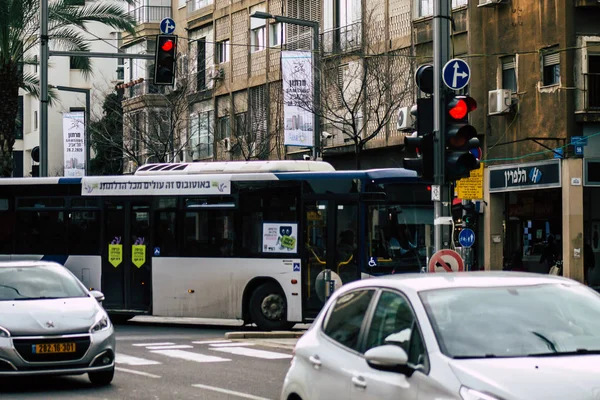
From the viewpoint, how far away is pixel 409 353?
274 inches

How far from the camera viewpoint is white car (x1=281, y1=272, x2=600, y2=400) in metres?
6.29

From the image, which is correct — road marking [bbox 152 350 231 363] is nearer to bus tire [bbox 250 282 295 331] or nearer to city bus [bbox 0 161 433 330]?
city bus [bbox 0 161 433 330]

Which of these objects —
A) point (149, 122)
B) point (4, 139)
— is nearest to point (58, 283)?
point (4, 139)

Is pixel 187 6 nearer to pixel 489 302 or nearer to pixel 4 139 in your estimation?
pixel 4 139

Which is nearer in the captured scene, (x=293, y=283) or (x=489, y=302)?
(x=489, y=302)

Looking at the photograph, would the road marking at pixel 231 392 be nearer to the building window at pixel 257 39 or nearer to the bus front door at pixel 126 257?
the bus front door at pixel 126 257

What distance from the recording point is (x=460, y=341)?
6.87 m

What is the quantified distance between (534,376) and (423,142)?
9.87 meters

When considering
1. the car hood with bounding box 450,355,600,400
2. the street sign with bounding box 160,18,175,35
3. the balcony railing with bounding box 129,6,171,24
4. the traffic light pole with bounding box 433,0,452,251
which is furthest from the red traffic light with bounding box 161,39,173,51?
the balcony railing with bounding box 129,6,171,24

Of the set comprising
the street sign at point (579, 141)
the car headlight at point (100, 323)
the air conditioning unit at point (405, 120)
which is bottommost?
the car headlight at point (100, 323)

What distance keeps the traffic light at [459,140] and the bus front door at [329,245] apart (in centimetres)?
632

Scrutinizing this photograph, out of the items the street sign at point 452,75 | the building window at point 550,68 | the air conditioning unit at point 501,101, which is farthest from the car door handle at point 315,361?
the air conditioning unit at point 501,101

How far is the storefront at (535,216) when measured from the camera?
1270 inches

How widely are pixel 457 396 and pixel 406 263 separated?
51.8 feet
